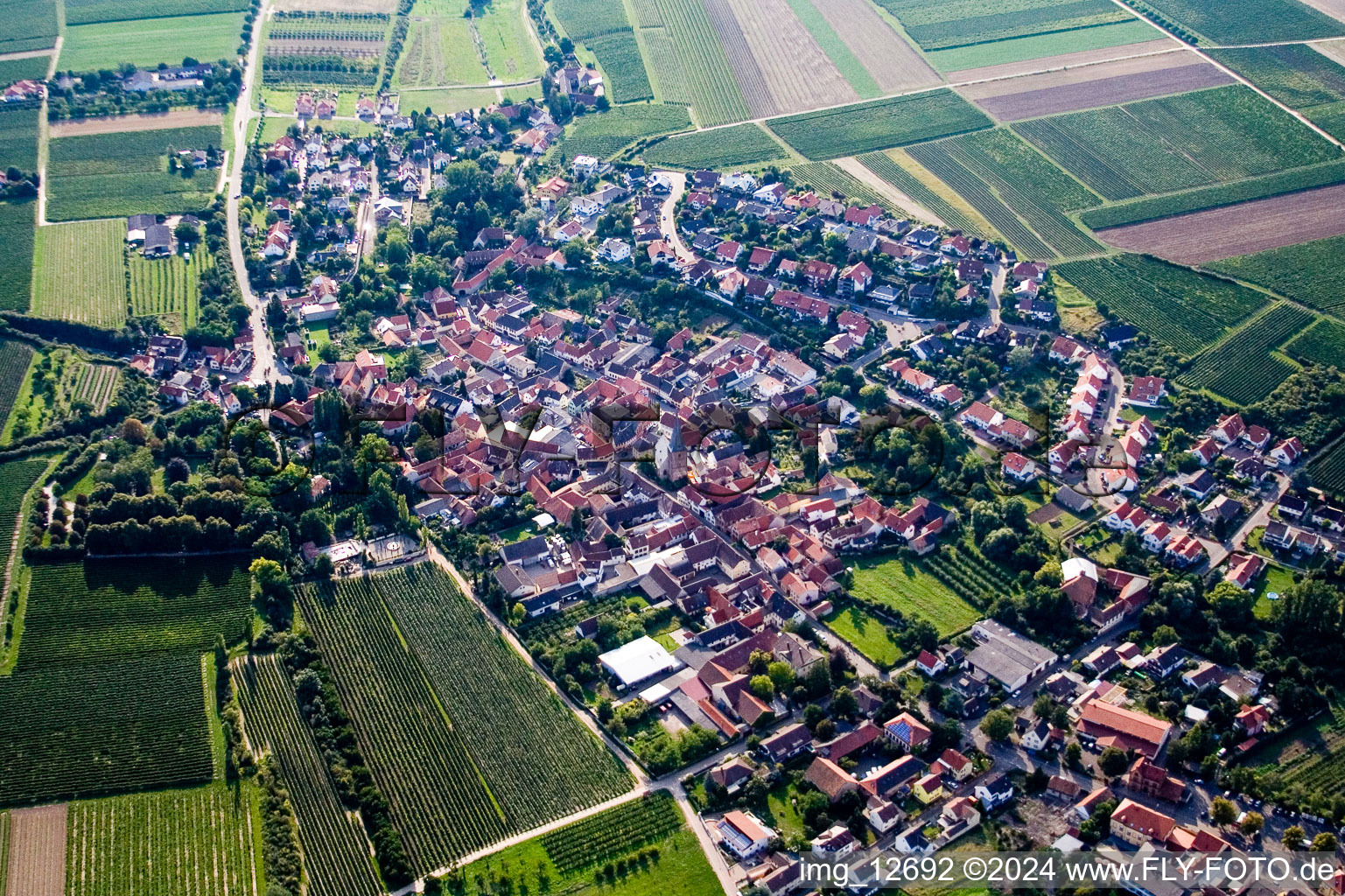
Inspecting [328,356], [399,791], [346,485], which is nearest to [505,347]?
[328,356]

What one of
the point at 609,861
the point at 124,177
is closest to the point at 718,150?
the point at 124,177

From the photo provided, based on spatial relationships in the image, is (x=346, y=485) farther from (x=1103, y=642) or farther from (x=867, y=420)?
(x=1103, y=642)

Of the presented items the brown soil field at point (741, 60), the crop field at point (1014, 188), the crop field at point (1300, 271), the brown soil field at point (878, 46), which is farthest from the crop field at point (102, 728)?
the brown soil field at point (878, 46)

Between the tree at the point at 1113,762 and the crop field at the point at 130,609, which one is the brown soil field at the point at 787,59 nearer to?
the crop field at the point at 130,609

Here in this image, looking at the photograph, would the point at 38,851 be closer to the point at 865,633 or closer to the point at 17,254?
the point at 865,633

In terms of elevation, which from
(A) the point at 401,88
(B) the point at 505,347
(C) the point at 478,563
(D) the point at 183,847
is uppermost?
(A) the point at 401,88
